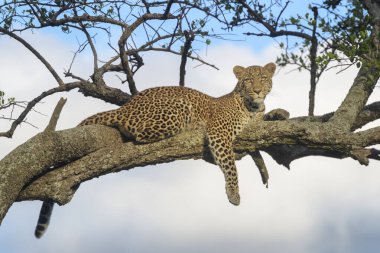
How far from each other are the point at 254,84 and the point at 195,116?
1.09 metres

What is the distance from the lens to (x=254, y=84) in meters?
10.1

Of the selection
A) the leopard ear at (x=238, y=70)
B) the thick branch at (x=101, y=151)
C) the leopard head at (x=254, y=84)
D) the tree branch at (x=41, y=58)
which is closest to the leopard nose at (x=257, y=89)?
the leopard head at (x=254, y=84)

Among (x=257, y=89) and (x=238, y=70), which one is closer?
(x=257, y=89)

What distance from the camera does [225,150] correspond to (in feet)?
30.6

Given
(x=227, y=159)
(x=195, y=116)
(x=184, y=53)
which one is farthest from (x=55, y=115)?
(x=184, y=53)

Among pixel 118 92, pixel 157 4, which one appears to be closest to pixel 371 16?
pixel 157 4

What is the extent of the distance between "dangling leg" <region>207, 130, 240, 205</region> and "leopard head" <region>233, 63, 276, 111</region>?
0.94 m

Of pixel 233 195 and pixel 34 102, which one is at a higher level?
pixel 34 102

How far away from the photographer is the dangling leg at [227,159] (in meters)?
9.22

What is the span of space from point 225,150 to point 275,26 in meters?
3.08

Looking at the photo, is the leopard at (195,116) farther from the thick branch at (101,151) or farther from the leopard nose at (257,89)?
the thick branch at (101,151)

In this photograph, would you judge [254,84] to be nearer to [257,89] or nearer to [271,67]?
[257,89]

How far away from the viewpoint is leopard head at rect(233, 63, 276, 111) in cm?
1006

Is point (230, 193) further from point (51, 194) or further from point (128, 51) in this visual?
point (128, 51)
